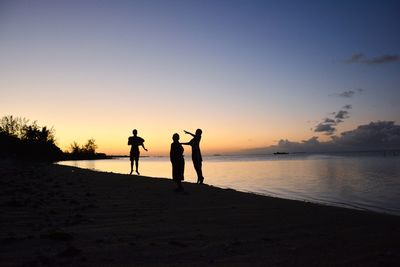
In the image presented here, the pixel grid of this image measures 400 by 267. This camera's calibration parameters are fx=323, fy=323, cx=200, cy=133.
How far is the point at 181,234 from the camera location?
5074 mm

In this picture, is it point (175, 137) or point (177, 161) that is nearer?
point (177, 161)

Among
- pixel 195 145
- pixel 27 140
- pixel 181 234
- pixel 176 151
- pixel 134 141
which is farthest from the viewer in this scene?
pixel 27 140

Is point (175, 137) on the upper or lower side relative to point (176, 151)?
upper

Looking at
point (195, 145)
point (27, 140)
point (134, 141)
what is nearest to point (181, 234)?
point (195, 145)

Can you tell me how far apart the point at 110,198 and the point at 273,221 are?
4.24m

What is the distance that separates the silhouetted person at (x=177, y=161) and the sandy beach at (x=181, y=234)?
256cm

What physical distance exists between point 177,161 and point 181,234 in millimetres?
5817

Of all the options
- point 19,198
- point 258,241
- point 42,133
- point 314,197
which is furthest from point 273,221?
point 42,133

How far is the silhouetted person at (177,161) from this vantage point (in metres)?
10.8

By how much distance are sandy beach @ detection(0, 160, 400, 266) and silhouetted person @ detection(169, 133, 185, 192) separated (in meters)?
2.56

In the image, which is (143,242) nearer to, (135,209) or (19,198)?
(135,209)

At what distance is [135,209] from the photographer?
6984mm

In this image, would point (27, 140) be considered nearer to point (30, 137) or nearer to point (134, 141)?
point (30, 137)

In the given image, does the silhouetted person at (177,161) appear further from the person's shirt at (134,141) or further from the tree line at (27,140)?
the tree line at (27,140)
